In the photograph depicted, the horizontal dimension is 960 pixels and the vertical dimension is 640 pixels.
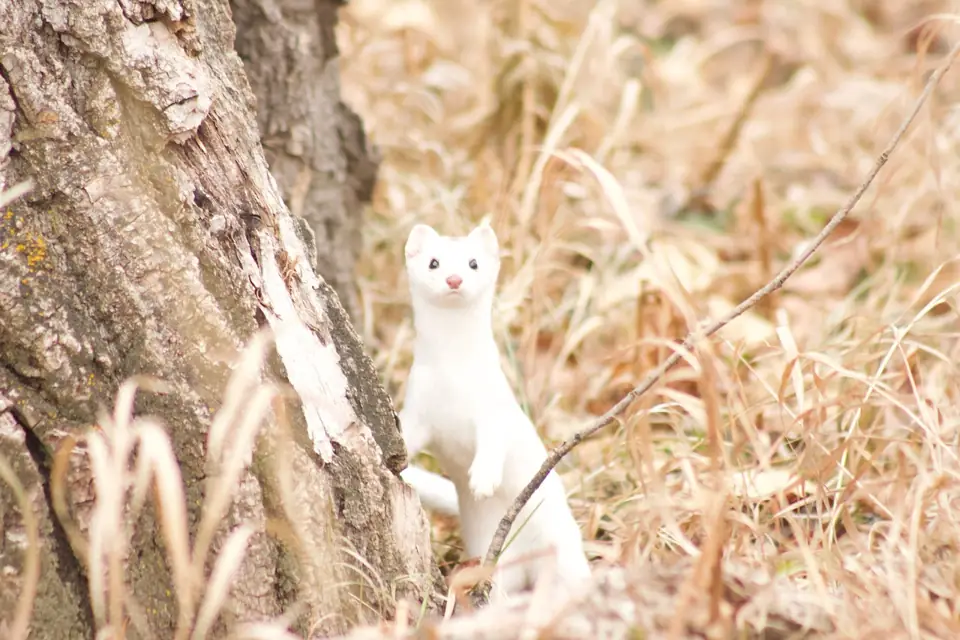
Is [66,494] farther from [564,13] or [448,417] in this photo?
[564,13]

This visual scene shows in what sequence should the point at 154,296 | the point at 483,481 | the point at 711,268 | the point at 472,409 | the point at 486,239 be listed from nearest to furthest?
the point at 154,296 < the point at 483,481 < the point at 472,409 < the point at 486,239 < the point at 711,268

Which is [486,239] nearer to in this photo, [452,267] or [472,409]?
[452,267]

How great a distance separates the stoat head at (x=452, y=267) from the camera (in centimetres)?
217

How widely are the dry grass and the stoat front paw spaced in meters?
0.24

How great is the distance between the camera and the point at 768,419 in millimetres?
2980

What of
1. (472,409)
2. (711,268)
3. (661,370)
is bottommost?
(711,268)

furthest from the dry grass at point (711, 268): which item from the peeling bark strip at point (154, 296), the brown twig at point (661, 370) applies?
the peeling bark strip at point (154, 296)

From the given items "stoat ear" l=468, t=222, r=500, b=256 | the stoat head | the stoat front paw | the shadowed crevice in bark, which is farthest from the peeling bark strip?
the shadowed crevice in bark

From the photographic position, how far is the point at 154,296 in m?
1.69

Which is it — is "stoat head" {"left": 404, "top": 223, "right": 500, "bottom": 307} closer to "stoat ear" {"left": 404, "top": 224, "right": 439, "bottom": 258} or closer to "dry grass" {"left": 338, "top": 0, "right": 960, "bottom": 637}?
"stoat ear" {"left": 404, "top": 224, "right": 439, "bottom": 258}

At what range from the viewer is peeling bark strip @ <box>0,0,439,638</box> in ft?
5.27

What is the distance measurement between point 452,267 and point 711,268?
6.20 feet

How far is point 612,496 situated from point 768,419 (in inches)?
23.0

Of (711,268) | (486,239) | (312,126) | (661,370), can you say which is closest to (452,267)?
(486,239)
